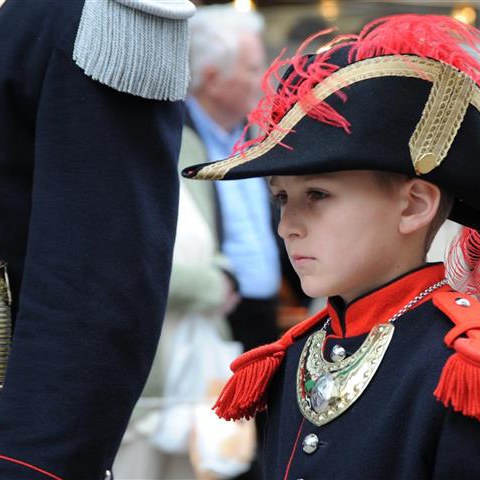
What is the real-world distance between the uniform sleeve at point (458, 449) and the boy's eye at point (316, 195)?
0.42 meters

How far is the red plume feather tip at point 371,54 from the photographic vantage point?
1.91 meters

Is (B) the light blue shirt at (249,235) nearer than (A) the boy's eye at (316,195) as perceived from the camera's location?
No

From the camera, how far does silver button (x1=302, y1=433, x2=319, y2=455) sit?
6.28ft

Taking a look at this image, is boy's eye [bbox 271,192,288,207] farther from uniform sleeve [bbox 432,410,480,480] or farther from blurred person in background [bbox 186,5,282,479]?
blurred person in background [bbox 186,5,282,479]

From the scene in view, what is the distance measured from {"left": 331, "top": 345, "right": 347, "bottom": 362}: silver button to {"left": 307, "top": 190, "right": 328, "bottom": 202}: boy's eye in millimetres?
245

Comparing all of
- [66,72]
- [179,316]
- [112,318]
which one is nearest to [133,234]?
[112,318]

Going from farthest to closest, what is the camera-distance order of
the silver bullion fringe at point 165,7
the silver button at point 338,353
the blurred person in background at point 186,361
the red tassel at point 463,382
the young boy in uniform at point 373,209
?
the blurred person in background at point 186,361 < the silver bullion fringe at point 165,7 < the silver button at point 338,353 < the young boy in uniform at point 373,209 < the red tassel at point 463,382

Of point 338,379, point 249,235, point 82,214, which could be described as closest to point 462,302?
point 338,379

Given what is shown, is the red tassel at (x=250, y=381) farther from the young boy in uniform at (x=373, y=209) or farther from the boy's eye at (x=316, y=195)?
the boy's eye at (x=316, y=195)

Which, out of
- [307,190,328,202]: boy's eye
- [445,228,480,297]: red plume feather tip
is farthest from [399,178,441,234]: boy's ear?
[445,228,480,297]: red plume feather tip

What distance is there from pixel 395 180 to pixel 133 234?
0.45 metres

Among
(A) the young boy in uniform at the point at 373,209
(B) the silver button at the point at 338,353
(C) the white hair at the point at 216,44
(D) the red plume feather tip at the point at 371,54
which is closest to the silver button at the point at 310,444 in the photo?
(A) the young boy in uniform at the point at 373,209

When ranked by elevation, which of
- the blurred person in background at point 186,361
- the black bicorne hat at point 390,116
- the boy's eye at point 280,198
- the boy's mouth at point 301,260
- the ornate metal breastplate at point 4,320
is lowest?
the blurred person in background at point 186,361

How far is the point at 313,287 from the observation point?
1915 millimetres
